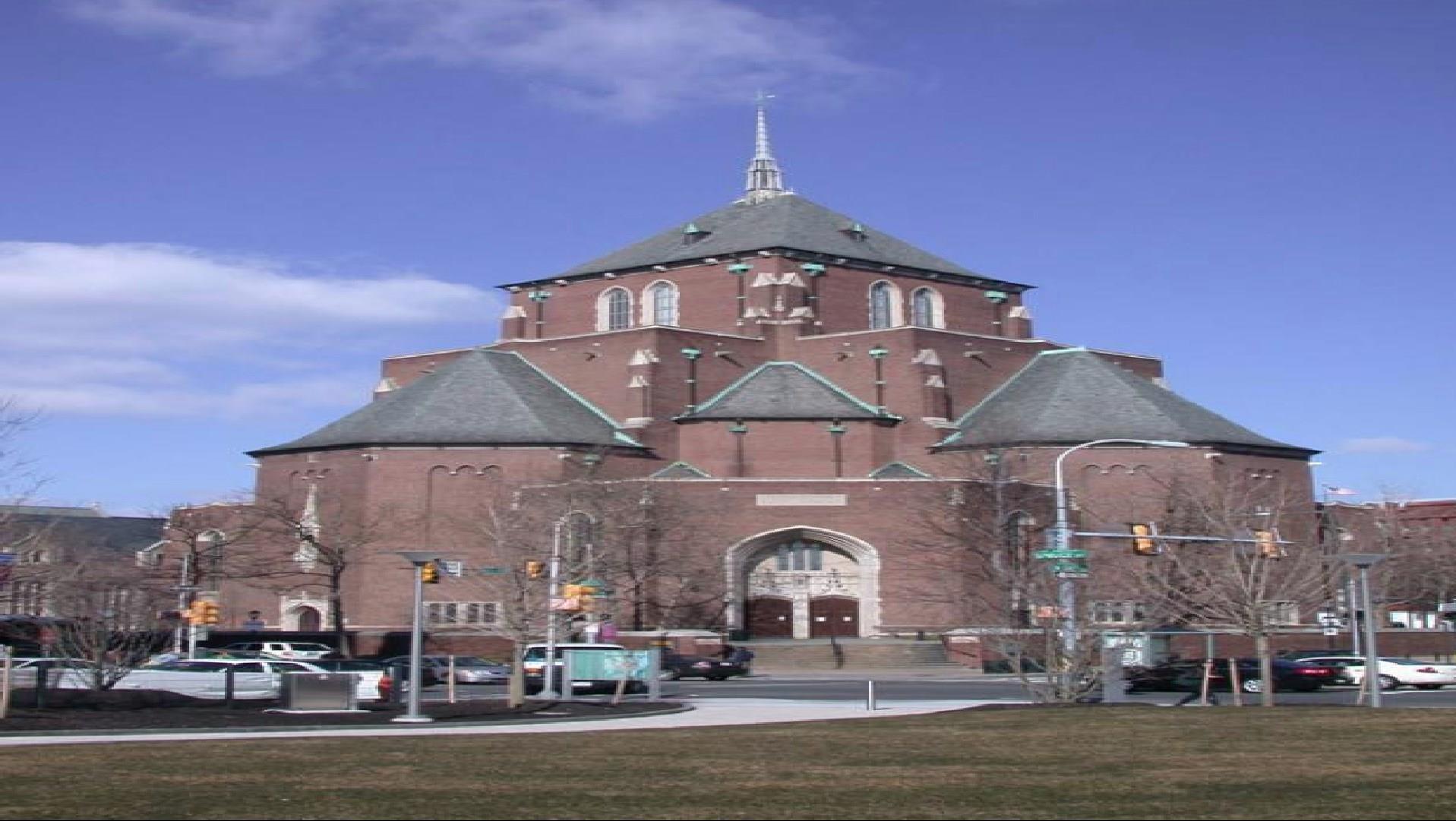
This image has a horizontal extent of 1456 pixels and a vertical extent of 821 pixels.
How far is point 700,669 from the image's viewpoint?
51812 millimetres

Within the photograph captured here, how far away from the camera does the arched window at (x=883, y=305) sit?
76250 mm

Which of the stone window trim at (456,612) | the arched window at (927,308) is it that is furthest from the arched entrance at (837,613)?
the arched window at (927,308)

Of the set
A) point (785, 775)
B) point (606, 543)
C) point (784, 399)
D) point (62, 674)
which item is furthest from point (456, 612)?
point (785, 775)

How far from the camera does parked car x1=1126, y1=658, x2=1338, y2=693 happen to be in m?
41.2

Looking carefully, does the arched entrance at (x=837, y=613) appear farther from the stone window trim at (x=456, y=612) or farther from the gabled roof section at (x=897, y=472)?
the stone window trim at (x=456, y=612)

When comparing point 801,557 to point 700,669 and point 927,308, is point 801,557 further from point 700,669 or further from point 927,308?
point 927,308

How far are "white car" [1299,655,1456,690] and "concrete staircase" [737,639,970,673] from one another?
15682 millimetres

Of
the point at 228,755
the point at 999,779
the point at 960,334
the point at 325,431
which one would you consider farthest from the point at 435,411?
the point at 999,779

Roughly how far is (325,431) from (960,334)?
28357mm

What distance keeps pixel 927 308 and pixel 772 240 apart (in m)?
8.30

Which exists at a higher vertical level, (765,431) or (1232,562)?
(765,431)

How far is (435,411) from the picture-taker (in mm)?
67812

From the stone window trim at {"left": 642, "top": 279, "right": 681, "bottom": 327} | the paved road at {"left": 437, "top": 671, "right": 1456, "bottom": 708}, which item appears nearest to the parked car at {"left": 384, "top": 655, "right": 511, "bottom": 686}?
the paved road at {"left": 437, "top": 671, "right": 1456, "bottom": 708}

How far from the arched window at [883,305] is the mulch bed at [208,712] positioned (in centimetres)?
4517
